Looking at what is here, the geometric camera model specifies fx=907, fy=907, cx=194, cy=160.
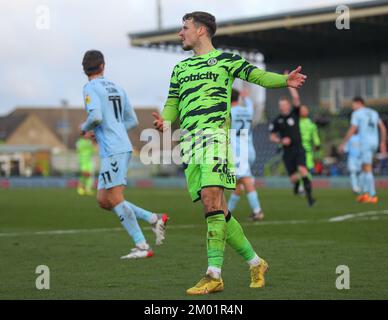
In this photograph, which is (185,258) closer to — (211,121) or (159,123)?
(159,123)

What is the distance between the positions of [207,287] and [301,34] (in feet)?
150

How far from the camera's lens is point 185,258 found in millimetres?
9531

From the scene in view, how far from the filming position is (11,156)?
82.5 m

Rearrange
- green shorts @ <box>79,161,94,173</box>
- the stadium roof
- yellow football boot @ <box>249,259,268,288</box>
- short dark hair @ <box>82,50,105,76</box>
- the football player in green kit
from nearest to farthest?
the football player in green kit → yellow football boot @ <box>249,259,268,288</box> → short dark hair @ <box>82,50,105,76</box> → green shorts @ <box>79,161,94,173</box> → the stadium roof

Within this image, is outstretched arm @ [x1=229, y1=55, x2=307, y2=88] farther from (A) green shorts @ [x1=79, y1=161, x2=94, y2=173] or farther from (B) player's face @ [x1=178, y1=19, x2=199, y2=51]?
Answer: (A) green shorts @ [x1=79, y1=161, x2=94, y2=173]

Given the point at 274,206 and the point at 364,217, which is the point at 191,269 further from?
the point at 274,206

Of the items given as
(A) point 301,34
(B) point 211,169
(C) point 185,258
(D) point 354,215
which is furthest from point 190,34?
(A) point 301,34

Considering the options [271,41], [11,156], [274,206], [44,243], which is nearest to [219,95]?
[44,243]

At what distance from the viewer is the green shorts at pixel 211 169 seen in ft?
23.7

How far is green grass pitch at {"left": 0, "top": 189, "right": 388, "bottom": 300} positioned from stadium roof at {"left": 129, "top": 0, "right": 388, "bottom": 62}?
30.4m

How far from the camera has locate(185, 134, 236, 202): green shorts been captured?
7.23 m

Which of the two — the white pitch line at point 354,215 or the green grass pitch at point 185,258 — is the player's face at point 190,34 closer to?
the green grass pitch at point 185,258

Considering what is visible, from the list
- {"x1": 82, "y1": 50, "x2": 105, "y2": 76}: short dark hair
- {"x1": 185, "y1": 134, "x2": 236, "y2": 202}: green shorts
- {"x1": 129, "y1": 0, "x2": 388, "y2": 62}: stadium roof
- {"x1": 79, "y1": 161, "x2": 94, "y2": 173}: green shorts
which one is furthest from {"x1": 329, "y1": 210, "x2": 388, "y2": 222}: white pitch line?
{"x1": 129, "y1": 0, "x2": 388, "y2": 62}: stadium roof
